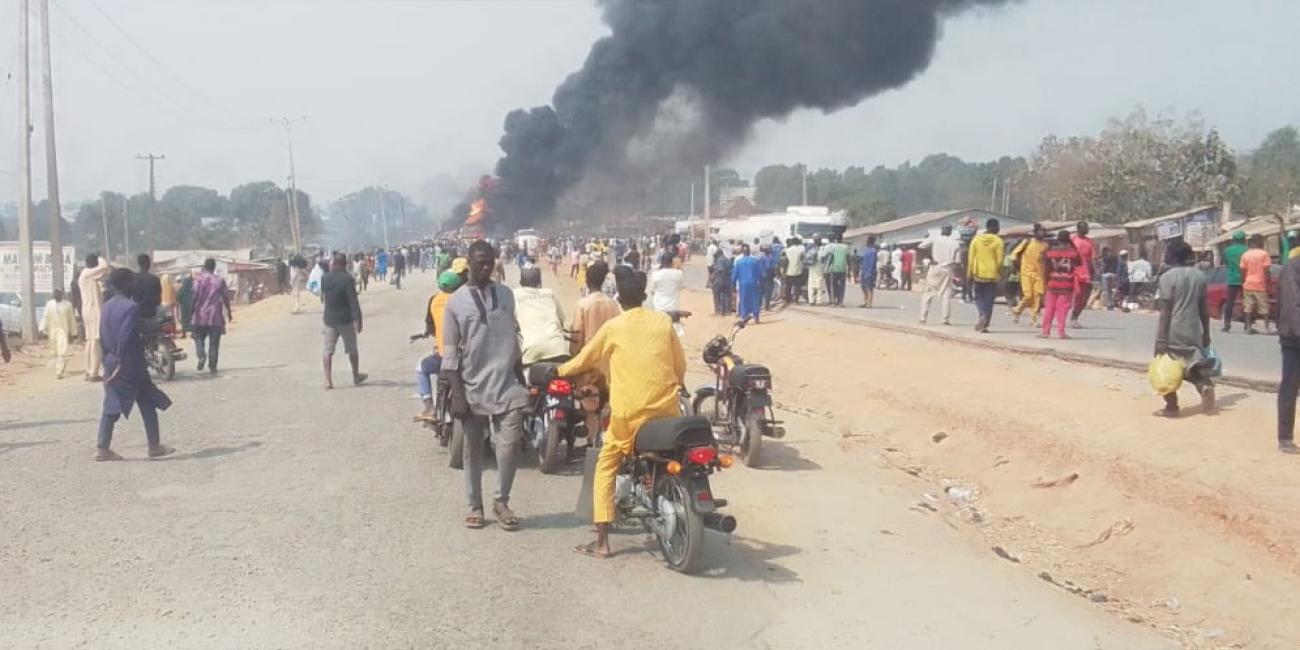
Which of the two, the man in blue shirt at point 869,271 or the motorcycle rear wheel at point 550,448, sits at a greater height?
the man in blue shirt at point 869,271

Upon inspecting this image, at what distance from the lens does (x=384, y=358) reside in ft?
55.9

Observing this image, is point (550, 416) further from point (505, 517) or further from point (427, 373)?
point (427, 373)

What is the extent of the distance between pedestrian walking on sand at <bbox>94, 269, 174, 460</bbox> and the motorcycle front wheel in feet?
16.6

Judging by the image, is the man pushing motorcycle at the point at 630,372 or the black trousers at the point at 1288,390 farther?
the black trousers at the point at 1288,390

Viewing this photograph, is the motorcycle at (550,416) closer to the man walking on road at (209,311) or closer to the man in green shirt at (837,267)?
the man walking on road at (209,311)

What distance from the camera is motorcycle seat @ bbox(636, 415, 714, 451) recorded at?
5902 mm

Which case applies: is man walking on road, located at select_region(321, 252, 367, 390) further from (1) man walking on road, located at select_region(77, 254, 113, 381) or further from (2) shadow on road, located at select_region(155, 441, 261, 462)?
(2) shadow on road, located at select_region(155, 441, 261, 462)

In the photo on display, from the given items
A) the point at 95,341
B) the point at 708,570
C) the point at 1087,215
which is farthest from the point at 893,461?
the point at 1087,215

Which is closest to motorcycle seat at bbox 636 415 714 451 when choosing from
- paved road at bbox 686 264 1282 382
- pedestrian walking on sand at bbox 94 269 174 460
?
pedestrian walking on sand at bbox 94 269 174 460

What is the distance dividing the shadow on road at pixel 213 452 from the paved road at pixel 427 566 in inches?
1.3

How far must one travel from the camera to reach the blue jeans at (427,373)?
982cm

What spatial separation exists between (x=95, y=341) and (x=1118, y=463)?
40.3 ft

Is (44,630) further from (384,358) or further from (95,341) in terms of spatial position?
(384,358)

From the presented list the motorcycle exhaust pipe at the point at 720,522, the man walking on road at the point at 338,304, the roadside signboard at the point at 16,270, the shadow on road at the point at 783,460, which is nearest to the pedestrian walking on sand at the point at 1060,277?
the shadow on road at the point at 783,460
